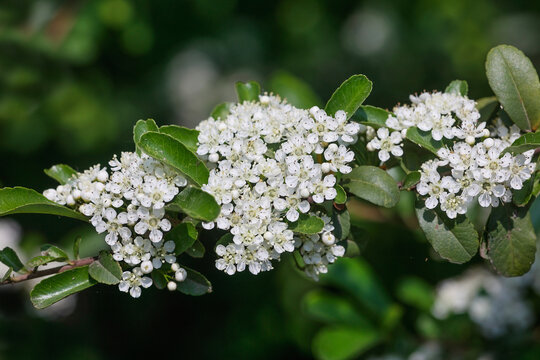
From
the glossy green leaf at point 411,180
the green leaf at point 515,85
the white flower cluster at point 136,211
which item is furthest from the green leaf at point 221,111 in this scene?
the green leaf at point 515,85

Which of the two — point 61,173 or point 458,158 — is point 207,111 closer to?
point 61,173

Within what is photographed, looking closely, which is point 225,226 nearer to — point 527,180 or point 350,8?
point 527,180

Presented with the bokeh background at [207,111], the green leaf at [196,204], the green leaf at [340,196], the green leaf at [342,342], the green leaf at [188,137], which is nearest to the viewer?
the green leaf at [196,204]

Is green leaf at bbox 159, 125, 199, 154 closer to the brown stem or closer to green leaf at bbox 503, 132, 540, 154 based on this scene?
the brown stem

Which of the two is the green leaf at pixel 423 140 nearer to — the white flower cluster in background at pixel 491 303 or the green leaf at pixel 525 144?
the green leaf at pixel 525 144

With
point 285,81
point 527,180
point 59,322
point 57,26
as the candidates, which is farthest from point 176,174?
point 57,26

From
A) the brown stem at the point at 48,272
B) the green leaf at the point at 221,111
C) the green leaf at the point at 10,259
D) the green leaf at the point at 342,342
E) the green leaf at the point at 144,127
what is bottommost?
the green leaf at the point at 342,342
